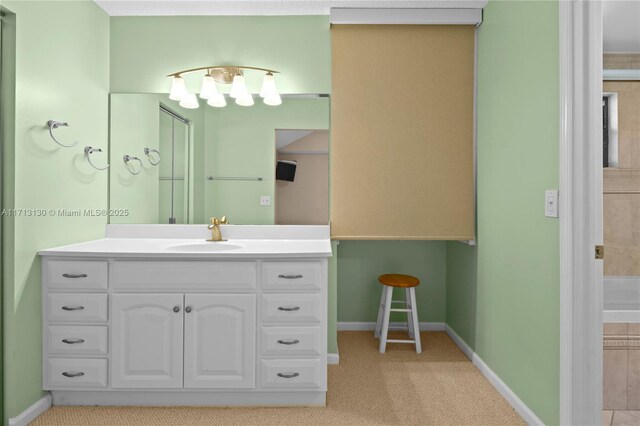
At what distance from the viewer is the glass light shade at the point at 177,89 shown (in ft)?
8.09

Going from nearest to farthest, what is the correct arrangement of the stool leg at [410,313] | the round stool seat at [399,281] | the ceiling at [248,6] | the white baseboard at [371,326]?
the ceiling at [248,6], the round stool seat at [399,281], the stool leg at [410,313], the white baseboard at [371,326]

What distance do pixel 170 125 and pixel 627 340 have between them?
9.73 feet

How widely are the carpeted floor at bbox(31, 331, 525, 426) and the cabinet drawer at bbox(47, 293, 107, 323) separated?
47cm

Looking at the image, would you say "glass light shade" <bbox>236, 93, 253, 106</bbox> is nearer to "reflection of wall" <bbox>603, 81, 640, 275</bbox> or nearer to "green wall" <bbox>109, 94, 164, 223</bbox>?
"green wall" <bbox>109, 94, 164, 223</bbox>

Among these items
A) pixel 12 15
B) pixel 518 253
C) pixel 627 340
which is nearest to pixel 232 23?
pixel 12 15

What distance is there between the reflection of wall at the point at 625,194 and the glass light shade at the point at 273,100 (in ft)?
6.80

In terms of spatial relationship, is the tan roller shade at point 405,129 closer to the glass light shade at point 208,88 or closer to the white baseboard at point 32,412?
the glass light shade at point 208,88

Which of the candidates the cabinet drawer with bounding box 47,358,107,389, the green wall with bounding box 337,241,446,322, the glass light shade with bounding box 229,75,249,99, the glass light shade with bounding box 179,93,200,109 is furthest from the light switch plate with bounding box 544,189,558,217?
the cabinet drawer with bounding box 47,358,107,389

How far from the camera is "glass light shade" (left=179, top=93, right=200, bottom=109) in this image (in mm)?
2492

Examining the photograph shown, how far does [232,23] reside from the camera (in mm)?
2512

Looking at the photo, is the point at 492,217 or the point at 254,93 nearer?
the point at 492,217

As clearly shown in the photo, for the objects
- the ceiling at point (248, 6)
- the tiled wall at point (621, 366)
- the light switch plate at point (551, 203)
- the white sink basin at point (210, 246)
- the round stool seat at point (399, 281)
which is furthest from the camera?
the round stool seat at point (399, 281)

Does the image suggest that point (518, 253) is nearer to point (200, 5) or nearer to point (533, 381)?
point (533, 381)

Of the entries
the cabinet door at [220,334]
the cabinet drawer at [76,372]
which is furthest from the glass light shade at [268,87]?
the cabinet drawer at [76,372]
